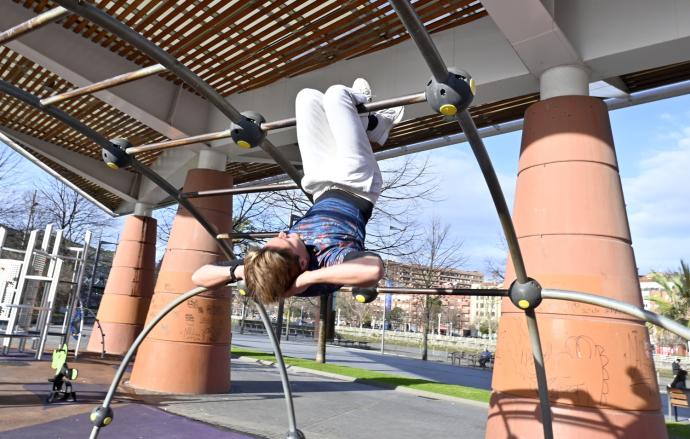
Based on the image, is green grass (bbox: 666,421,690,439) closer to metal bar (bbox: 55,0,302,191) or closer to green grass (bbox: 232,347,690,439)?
green grass (bbox: 232,347,690,439)

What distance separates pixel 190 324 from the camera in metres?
9.14

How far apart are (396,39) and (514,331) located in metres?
4.42

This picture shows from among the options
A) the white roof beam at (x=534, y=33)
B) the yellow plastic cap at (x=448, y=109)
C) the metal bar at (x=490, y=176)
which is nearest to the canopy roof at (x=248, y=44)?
the white roof beam at (x=534, y=33)

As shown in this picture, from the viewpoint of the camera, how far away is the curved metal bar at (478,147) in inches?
66.5

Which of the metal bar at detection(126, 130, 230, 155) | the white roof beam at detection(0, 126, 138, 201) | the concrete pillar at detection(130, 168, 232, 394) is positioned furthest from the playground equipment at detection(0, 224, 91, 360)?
the metal bar at detection(126, 130, 230, 155)

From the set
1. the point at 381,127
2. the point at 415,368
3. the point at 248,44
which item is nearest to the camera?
the point at 381,127

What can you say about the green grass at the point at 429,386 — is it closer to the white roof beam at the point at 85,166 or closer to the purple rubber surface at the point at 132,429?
the purple rubber surface at the point at 132,429

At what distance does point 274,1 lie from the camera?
6508 mm

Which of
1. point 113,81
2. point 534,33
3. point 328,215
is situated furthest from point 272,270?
point 534,33

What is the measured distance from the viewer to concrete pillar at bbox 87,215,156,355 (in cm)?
1438

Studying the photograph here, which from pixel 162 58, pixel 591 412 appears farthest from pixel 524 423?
pixel 162 58

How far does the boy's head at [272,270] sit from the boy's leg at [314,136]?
1.98 feet

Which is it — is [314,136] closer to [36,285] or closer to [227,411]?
[227,411]

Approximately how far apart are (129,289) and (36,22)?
13.4 meters
